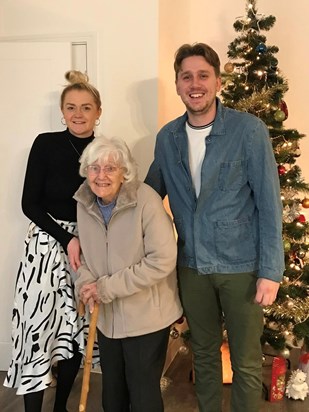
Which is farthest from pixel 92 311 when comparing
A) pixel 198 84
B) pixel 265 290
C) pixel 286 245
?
pixel 286 245

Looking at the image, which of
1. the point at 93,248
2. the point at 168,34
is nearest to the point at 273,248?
the point at 93,248

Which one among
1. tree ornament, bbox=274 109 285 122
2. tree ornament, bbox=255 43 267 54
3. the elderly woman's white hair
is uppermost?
tree ornament, bbox=255 43 267 54

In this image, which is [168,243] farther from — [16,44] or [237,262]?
[16,44]

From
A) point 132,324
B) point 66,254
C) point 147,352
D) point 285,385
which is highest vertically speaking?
point 66,254

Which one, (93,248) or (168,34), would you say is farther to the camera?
(168,34)

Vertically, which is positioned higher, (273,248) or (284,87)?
(284,87)

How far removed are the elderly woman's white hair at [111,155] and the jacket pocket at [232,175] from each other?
1.16 feet

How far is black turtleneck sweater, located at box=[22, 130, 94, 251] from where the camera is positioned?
2.04 m

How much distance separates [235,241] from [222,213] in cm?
13

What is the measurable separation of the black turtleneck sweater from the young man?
430 millimetres

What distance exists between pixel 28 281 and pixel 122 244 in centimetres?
62

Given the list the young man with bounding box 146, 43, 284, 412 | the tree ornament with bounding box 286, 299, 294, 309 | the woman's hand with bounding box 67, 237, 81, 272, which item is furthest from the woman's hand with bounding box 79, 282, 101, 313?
the tree ornament with bounding box 286, 299, 294, 309

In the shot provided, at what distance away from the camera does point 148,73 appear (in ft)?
8.33

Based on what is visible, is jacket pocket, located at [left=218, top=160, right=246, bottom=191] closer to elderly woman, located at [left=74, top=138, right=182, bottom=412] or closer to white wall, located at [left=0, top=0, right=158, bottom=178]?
elderly woman, located at [left=74, top=138, right=182, bottom=412]
